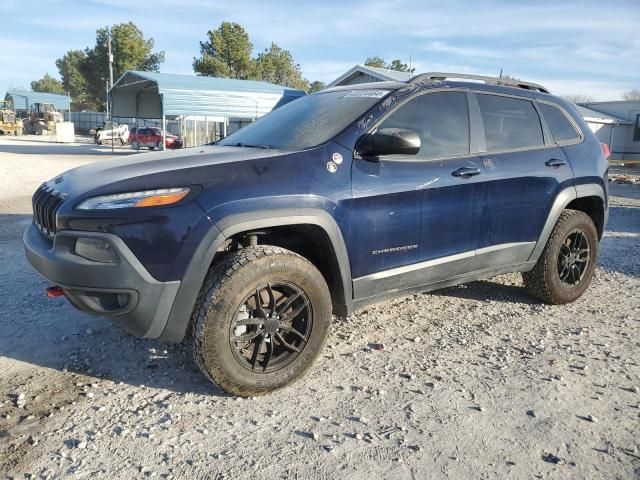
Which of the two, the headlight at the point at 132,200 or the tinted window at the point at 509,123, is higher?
the tinted window at the point at 509,123

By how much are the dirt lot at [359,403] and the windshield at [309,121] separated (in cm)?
147

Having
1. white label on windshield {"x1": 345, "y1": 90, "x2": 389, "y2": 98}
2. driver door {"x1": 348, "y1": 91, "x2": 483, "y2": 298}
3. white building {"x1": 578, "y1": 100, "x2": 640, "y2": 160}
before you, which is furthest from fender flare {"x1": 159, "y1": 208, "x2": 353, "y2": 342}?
white building {"x1": 578, "y1": 100, "x2": 640, "y2": 160}

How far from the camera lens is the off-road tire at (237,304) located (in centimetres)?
279

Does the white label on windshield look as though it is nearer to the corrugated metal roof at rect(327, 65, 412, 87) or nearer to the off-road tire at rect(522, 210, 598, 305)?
the off-road tire at rect(522, 210, 598, 305)

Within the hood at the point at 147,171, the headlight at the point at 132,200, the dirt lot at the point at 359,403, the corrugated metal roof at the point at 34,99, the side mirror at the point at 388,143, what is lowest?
the dirt lot at the point at 359,403

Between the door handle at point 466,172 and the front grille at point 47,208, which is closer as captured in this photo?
the front grille at point 47,208

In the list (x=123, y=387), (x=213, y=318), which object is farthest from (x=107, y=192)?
(x=123, y=387)

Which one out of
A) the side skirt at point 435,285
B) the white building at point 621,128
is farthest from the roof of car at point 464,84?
the white building at point 621,128

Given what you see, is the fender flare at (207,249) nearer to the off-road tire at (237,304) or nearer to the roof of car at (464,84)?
the off-road tire at (237,304)

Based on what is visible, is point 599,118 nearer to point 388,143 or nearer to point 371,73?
point 371,73

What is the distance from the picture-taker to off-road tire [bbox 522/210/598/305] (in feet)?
14.5

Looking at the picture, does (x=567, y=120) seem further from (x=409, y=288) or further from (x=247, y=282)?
(x=247, y=282)

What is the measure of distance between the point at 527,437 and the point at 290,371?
4.31ft

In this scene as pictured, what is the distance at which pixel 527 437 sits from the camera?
104 inches
